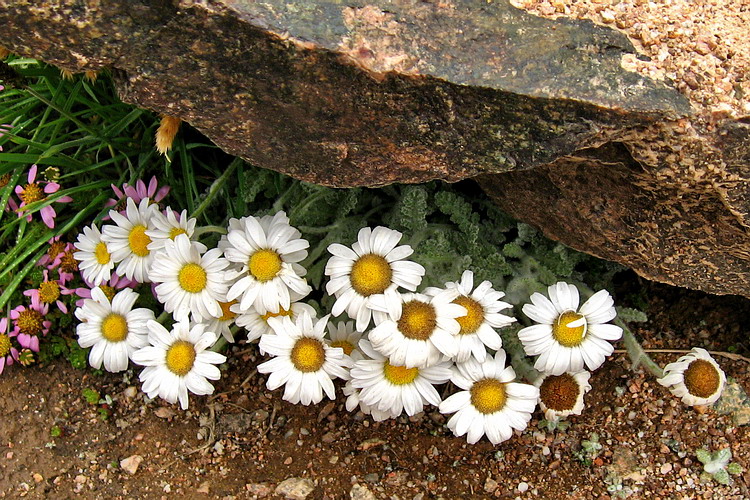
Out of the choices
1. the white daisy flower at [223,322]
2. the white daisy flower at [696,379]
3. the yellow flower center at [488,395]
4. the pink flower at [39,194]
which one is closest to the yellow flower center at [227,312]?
the white daisy flower at [223,322]

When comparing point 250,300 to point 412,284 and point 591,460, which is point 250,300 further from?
point 591,460

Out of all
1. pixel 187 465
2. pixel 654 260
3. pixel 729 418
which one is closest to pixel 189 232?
pixel 187 465

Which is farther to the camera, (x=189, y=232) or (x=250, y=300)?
(x=189, y=232)

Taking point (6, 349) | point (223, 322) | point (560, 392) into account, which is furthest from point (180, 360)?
point (560, 392)

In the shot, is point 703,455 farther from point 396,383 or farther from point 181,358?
point 181,358

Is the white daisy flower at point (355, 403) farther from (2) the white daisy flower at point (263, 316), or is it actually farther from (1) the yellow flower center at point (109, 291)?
(1) the yellow flower center at point (109, 291)

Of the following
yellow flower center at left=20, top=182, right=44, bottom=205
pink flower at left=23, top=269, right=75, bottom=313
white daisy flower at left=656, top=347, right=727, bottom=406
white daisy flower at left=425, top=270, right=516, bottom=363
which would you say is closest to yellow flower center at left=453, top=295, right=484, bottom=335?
white daisy flower at left=425, top=270, right=516, bottom=363
